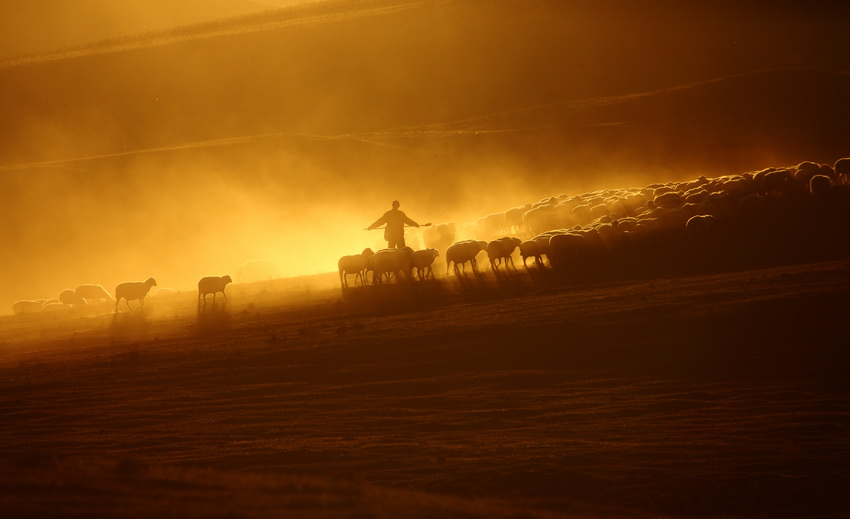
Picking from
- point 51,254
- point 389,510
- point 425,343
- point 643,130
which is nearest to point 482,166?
point 643,130

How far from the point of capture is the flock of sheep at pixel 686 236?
76.8 feet

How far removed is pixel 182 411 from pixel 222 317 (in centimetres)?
989

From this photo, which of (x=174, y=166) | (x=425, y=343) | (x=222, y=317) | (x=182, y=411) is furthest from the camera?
(x=174, y=166)

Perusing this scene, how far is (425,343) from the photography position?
17.5 metres

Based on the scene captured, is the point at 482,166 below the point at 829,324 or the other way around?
the other way around

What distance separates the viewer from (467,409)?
13.5 m

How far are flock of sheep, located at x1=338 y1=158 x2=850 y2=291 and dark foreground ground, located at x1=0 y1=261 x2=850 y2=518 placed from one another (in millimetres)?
2259

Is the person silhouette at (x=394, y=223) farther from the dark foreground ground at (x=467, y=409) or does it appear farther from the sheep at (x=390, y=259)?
the dark foreground ground at (x=467, y=409)

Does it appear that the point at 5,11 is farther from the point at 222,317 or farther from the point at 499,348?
the point at 499,348

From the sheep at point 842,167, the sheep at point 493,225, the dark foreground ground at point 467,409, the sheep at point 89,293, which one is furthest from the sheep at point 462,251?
the sheep at point 89,293

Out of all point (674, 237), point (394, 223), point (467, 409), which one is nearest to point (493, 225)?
point (674, 237)

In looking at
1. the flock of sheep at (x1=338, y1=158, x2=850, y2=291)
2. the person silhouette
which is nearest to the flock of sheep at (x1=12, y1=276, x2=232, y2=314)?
the flock of sheep at (x1=338, y1=158, x2=850, y2=291)

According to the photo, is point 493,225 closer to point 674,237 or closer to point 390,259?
point 674,237

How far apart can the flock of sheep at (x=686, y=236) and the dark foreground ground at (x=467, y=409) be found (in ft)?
7.41
